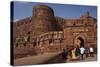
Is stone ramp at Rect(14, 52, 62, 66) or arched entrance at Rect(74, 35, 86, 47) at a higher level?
arched entrance at Rect(74, 35, 86, 47)

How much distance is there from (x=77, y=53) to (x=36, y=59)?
23.4 inches

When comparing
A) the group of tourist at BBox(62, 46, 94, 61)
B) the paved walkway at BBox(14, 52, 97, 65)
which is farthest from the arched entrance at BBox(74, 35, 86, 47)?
the paved walkway at BBox(14, 52, 97, 65)

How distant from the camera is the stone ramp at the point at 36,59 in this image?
246 centimetres

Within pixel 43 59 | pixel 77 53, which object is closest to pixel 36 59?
pixel 43 59

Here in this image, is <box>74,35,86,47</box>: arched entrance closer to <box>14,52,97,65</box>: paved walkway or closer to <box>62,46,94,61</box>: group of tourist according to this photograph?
<box>62,46,94,61</box>: group of tourist

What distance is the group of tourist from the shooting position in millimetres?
2703

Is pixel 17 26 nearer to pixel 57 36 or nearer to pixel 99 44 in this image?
pixel 57 36

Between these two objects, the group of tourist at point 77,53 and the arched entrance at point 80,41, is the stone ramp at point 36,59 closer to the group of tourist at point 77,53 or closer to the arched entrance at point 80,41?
the group of tourist at point 77,53

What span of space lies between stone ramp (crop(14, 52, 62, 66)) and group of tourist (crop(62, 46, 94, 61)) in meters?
0.14

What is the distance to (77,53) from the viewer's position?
9.07 ft

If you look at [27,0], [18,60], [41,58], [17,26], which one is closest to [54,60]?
[41,58]

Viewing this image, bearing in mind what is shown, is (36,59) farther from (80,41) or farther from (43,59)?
(80,41)

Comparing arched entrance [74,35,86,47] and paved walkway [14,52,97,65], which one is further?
arched entrance [74,35,86,47]
